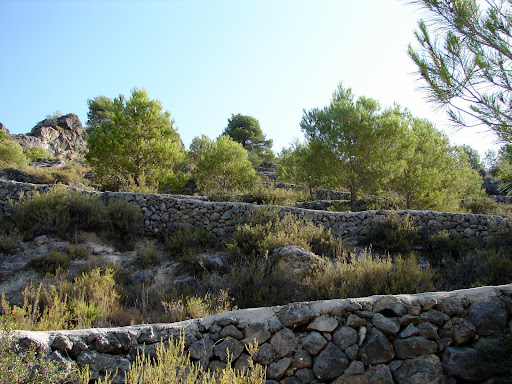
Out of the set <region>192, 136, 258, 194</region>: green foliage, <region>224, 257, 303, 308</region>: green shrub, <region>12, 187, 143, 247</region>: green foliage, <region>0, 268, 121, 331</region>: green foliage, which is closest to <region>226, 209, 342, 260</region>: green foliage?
<region>224, 257, 303, 308</region>: green shrub

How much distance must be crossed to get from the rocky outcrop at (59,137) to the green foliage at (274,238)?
29.8 m

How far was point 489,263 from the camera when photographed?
6.98 m

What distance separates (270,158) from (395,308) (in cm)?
3579

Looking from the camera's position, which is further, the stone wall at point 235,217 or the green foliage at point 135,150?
the green foliage at point 135,150

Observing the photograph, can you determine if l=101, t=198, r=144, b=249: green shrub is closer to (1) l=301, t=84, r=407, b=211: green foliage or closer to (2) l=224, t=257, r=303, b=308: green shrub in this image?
(2) l=224, t=257, r=303, b=308: green shrub

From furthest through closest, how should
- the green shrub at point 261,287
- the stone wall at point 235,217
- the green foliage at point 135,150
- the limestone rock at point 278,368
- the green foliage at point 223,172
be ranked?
1. the green foliage at point 223,172
2. the green foliage at point 135,150
3. the stone wall at point 235,217
4. the green shrub at point 261,287
5. the limestone rock at point 278,368

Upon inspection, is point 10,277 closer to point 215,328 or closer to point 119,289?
point 119,289

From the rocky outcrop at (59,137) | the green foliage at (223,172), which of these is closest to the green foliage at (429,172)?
the green foliage at (223,172)

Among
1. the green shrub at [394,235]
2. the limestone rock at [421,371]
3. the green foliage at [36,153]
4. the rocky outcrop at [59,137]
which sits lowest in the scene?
the limestone rock at [421,371]

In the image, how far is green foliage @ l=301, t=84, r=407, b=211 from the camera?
50.1 ft

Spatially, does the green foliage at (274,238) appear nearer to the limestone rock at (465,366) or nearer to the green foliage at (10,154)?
the limestone rock at (465,366)

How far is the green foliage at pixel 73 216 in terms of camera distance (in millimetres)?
8688

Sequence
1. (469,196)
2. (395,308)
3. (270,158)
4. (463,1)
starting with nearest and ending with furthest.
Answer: (395,308) → (463,1) → (469,196) → (270,158)

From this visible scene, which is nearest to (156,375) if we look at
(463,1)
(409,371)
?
(409,371)
